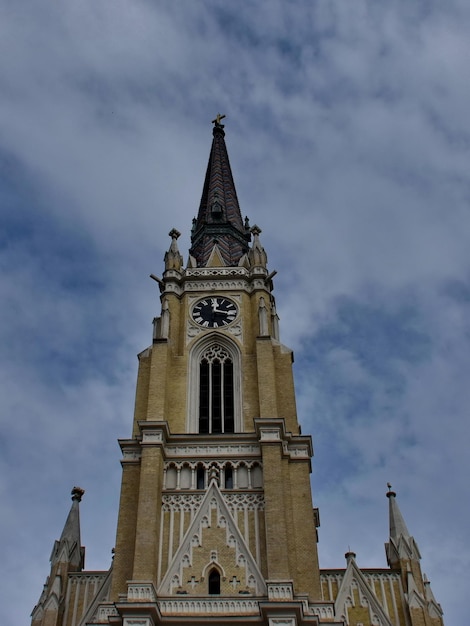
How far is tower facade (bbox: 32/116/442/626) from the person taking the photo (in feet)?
81.0

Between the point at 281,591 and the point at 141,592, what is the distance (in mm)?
4172

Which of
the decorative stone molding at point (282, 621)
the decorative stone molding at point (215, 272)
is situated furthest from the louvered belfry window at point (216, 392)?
the decorative stone molding at point (282, 621)

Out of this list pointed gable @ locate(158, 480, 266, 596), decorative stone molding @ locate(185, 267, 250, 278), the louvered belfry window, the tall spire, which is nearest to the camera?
pointed gable @ locate(158, 480, 266, 596)

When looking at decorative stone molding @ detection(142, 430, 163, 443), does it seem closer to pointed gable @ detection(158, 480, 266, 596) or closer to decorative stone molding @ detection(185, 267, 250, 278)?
pointed gable @ detection(158, 480, 266, 596)

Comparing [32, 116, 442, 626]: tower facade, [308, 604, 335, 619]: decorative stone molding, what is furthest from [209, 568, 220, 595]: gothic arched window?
[308, 604, 335, 619]: decorative stone molding

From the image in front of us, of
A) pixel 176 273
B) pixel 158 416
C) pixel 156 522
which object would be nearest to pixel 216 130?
pixel 176 273

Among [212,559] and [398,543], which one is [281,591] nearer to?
[212,559]

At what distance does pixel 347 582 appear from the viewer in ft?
88.5

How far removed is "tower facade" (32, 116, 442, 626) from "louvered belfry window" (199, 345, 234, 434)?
49 millimetres

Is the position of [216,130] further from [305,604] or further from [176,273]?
[305,604]

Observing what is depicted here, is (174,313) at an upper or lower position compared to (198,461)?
upper

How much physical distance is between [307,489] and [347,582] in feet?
10.7

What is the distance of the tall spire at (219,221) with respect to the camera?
133ft

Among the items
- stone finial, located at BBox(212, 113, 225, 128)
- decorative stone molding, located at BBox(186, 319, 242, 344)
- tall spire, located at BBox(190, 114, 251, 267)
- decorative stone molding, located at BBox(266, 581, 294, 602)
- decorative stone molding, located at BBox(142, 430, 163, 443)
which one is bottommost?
decorative stone molding, located at BBox(266, 581, 294, 602)
